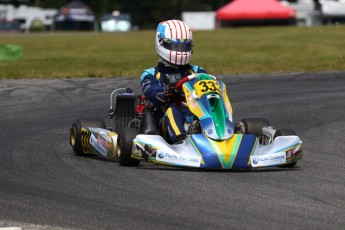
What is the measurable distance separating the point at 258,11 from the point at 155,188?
147ft

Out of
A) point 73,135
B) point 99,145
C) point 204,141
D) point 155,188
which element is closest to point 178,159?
point 204,141

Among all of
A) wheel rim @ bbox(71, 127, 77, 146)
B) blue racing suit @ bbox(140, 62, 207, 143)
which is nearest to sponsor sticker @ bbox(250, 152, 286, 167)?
blue racing suit @ bbox(140, 62, 207, 143)

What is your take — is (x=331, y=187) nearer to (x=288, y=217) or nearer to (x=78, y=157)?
(x=288, y=217)

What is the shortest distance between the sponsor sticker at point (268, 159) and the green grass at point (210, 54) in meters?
11.4

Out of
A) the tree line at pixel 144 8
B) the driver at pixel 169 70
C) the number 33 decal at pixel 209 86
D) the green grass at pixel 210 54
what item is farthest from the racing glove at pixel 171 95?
the tree line at pixel 144 8

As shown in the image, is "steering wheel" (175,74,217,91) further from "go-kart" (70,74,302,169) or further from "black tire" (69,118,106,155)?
"black tire" (69,118,106,155)

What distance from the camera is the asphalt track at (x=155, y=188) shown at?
6.18 m

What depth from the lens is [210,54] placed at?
29938 mm

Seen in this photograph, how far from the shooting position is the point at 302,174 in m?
8.45

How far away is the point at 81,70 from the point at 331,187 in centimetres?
1442

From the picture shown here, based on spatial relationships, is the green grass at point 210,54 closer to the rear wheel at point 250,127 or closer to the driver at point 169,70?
the driver at point 169,70

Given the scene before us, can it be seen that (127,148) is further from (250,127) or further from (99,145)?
(250,127)

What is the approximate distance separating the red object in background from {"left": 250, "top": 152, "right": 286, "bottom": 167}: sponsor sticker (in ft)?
143

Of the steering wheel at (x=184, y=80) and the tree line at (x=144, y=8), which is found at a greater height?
the steering wheel at (x=184, y=80)
